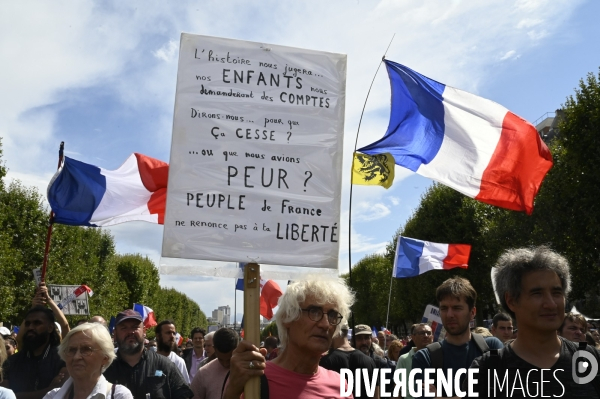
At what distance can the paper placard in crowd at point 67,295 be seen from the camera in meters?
11.5

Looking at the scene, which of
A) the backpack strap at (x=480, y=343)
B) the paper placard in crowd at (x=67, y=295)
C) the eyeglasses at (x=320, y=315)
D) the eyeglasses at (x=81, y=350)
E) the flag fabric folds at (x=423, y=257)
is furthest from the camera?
the flag fabric folds at (x=423, y=257)

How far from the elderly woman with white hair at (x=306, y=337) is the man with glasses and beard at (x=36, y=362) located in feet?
10.0

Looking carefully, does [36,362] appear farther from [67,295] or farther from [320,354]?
[67,295]

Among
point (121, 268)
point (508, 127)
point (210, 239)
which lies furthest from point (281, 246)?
point (121, 268)

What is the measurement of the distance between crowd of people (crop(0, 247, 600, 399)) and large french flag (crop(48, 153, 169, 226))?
179cm

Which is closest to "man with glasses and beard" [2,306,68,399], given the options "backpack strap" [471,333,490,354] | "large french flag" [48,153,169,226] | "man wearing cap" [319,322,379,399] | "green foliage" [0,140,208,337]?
"man wearing cap" [319,322,379,399]

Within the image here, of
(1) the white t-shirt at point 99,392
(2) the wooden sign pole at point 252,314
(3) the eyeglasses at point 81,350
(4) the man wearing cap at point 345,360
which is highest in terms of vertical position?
(2) the wooden sign pole at point 252,314

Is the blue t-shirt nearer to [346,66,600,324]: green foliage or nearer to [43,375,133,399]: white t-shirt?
[43,375,133,399]: white t-shirt

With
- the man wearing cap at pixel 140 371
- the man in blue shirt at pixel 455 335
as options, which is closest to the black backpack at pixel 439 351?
the man in blue shirt at pixel 455 335

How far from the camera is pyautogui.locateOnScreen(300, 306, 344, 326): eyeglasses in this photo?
325 centimetres

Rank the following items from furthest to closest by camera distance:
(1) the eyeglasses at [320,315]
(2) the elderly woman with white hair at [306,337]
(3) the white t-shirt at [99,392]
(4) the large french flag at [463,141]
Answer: (4) the large french flag at [463,141], (3) the white t-shirt at [99,392], (1) the eyeglasses at [320,315], (2) the elderly woman with white hair at [306,337]

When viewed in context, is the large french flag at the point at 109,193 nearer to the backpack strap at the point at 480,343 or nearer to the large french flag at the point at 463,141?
the large french flag at the point at 463,141

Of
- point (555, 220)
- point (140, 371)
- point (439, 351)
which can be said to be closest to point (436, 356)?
point (439, 351)

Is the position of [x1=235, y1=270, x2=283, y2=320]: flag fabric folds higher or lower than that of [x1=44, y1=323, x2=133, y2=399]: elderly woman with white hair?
higher
